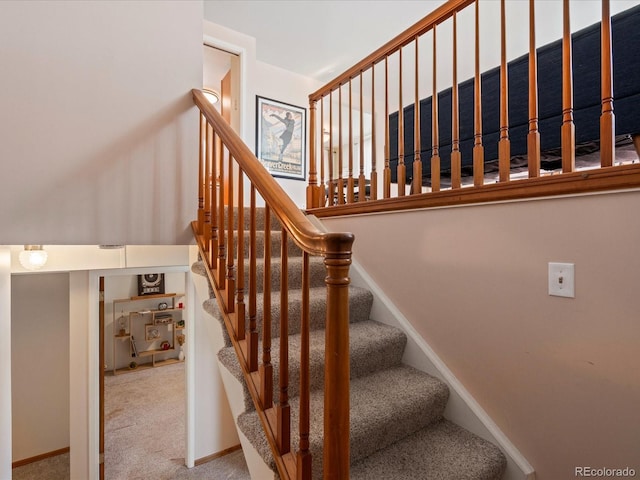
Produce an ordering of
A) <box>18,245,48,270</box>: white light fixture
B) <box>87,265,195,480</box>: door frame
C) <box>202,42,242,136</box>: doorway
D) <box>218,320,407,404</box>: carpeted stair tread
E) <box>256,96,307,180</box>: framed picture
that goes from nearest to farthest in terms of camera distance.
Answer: <box>218,320,407,404</box>: carpeted stair tread → <box>18,245,48,270</box>: white light fixture → <box>87,265,195,480</box>: door frame → <box>202,42,242,136</box>: doorway → <box>256,96,307,180</box>: framed picture

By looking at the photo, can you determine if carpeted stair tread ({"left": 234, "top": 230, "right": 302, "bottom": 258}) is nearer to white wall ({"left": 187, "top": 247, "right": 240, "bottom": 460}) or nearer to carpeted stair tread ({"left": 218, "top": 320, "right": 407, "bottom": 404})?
carpeted stair tread ({"left": 218, "top": 320, "right": 407, "bottom": 404})

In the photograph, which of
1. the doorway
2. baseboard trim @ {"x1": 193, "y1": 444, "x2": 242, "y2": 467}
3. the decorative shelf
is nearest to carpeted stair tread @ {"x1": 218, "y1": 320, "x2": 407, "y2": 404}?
baseboard trim @ {"x1": 193, "y1": 444, "x2": 242, "y2": 467}

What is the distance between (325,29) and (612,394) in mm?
3624

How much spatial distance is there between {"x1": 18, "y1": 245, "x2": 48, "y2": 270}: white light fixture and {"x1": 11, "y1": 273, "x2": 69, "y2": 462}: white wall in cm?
138

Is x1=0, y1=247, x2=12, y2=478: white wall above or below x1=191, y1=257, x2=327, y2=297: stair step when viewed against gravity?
below

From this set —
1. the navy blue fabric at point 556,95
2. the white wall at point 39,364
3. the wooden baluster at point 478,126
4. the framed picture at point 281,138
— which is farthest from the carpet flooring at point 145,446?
the navy blue fabric at point 556,95

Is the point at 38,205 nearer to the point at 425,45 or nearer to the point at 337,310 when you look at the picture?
the point at 337,310

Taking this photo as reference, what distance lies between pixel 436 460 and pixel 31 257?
9.47 feet

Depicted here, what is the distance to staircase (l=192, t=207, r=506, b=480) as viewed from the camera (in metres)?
1.22

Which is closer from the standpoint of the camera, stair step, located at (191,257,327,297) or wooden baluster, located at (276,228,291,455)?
wooden baluster, located at (276,228,291,455)

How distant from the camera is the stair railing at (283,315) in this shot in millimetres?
811

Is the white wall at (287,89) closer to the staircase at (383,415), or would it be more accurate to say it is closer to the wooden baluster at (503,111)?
the staircase at (383,415)

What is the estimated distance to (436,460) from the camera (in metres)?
1.29

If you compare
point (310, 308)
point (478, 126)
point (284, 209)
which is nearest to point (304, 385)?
point (284, 209)
